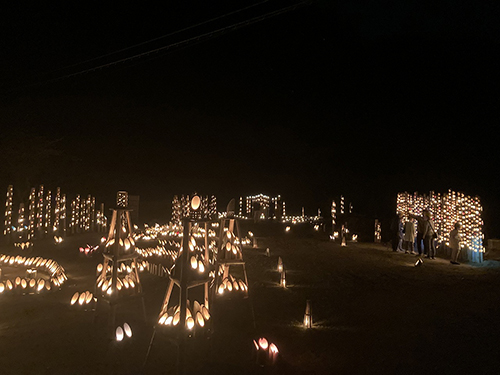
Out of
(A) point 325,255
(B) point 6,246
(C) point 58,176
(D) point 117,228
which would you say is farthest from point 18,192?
(A) point 325,255

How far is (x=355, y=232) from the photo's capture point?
25078mm

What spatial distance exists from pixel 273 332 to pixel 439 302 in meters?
5.01

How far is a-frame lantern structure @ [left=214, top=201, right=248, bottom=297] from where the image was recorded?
773 centimetres

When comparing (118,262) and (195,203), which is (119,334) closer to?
(118,262)

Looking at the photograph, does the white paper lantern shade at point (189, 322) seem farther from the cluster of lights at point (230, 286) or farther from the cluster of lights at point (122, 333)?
the cluster of lights at point (230, 286)

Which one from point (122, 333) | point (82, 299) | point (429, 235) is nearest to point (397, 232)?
point (429, 235)

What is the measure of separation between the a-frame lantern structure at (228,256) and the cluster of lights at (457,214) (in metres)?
11.6

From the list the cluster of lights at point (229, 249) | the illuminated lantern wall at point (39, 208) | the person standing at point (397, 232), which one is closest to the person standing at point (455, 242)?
the person standing at point (397, 232)

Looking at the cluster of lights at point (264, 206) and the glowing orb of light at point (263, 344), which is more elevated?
the cluster of lights at point (264, 206)

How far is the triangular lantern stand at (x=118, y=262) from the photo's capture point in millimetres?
6406

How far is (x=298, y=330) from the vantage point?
22.1ft

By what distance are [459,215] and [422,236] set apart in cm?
183

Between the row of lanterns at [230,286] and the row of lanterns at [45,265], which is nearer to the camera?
the row of lanterns at [230,286]

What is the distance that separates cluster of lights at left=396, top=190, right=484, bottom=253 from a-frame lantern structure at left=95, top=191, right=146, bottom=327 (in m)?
14.0
